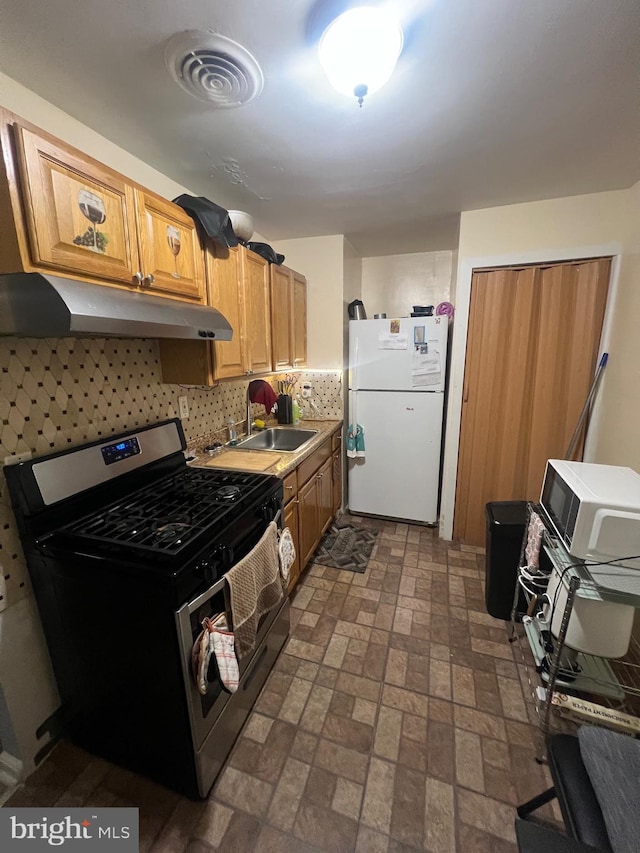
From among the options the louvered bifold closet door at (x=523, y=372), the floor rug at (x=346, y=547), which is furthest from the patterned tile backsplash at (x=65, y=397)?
the louvered bifold closet door at (x=523, y=372)

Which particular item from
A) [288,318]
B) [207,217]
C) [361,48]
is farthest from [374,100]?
[288,318]

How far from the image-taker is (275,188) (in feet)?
6.49

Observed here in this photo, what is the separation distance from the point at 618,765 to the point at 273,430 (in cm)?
238

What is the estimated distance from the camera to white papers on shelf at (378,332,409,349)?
8.96 feet

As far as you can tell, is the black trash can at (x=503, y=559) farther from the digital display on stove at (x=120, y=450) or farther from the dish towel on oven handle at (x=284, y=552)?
the digital display on stove at (x=120, y=450)

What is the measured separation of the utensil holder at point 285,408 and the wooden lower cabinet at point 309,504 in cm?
46

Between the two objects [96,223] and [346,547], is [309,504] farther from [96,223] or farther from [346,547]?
[96,223]

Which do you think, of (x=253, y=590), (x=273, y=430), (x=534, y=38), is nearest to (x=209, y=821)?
(x=253, y=590)

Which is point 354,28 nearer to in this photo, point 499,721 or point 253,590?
point 253,590

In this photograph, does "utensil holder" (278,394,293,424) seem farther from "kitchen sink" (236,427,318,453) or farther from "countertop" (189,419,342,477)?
"countertop" (189,419,342,477)

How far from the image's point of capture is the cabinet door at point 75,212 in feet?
3.16

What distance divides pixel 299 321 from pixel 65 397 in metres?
1.87

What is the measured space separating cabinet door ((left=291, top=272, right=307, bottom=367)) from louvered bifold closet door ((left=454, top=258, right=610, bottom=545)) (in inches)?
52.4

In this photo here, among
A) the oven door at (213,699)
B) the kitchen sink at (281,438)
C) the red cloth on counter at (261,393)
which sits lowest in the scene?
the oven door at (213,699)
